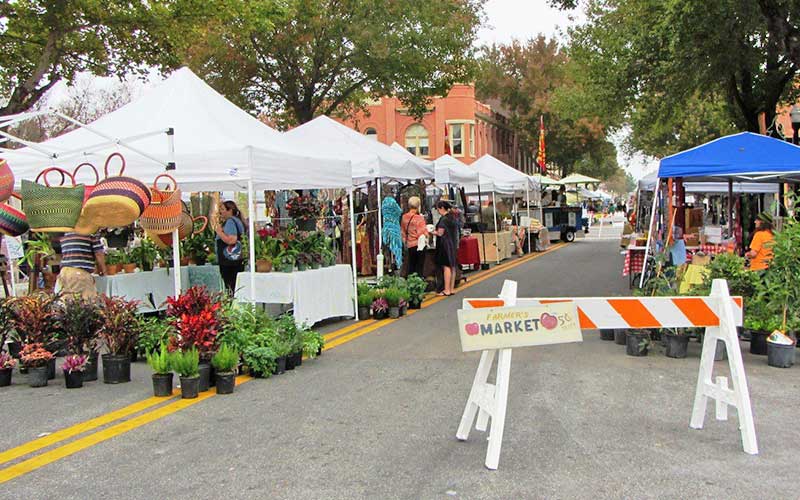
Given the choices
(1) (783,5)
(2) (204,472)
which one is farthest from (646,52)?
(2) (204,472)

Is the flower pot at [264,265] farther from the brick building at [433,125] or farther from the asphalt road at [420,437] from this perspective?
the brick building at [433,125]

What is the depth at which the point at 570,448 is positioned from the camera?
520cm

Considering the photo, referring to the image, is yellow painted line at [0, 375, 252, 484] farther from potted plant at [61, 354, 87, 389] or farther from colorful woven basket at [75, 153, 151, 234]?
colorful woven basket at [75, 153, 151, 234]

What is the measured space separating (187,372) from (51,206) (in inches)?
103

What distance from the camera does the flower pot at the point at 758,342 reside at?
8.37 metres

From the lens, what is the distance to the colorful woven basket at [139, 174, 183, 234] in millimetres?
8297

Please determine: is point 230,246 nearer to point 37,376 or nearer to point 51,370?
point 51,370

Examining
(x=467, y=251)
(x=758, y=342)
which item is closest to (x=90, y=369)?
(x=758, y=342)

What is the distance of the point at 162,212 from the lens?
834 centimetres

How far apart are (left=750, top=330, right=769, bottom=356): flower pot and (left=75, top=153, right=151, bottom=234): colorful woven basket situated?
6846mm

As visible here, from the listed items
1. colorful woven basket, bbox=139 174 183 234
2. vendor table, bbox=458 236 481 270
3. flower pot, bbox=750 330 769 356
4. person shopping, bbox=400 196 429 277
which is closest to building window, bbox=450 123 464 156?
vendor table, bbox=458 236 481 270

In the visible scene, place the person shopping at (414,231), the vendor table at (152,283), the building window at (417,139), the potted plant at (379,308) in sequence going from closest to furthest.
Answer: the vendor table at (152,283) → the potted plant at (379,308) → the person shopping at (414,231) → the building window at (417,139)

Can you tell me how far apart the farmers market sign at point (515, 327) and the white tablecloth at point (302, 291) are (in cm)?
512

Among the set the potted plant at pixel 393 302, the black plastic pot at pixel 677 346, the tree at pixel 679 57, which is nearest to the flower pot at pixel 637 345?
the black plastic pot at pixel 677 346
